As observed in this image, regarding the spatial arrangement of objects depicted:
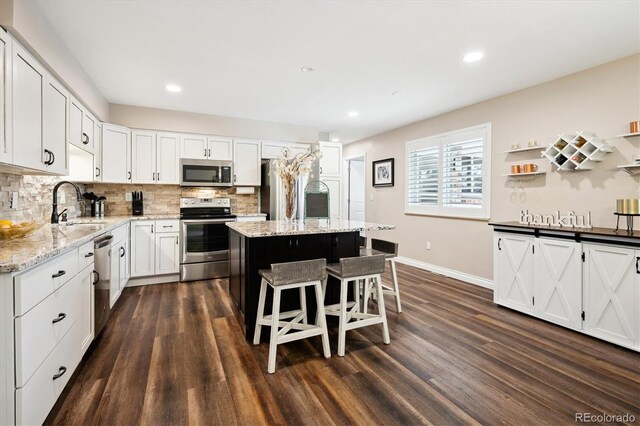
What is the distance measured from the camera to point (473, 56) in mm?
2885

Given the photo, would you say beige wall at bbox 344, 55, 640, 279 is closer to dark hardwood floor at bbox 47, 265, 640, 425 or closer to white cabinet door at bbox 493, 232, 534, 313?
white cabinet door at bbox 493, 232, 534, 313

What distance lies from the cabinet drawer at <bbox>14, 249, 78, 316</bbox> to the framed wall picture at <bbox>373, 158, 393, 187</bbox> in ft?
16.4

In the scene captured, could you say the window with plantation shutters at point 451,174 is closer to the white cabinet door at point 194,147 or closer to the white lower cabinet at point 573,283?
the white lower cabinet at point 573,283

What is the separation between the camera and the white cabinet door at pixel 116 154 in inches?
162

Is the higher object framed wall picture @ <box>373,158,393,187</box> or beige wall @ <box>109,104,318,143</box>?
beige wall @ <box>109,104,318,143</box>

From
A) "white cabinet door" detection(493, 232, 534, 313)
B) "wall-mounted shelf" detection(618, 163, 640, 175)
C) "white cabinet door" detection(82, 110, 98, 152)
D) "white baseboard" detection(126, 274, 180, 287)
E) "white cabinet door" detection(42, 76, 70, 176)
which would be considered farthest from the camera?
"white baseboard" detection(126, 274, 180, 287)

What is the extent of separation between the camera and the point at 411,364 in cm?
223

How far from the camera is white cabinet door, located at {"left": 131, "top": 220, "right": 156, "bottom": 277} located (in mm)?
4156

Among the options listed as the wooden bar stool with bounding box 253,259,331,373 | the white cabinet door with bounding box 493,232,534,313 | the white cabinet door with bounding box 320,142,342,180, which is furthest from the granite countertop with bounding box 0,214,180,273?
the white cabinet door with bounding box 493,232,534,313

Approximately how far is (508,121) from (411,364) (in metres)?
3.28

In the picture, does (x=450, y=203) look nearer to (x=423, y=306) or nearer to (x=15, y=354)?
(x=423, y=306)

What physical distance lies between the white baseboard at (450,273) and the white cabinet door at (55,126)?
4.82m

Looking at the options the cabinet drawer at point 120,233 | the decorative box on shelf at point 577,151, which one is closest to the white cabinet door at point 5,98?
the cabinet drawer at point 120,233

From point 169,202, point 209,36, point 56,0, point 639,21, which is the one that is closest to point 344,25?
point 209,36
